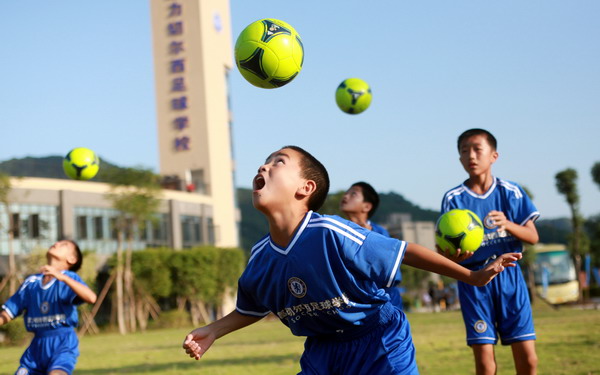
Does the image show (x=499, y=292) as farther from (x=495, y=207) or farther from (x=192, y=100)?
(x=192, y=100)

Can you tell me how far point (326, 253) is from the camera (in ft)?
12.4

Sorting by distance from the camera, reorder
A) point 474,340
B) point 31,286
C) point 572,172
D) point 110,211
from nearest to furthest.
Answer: point 474,340
point 31,286
point 572,172
point 110,211

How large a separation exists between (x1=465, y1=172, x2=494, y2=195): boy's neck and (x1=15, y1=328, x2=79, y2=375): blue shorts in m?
4.18

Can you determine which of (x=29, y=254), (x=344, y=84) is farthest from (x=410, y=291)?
(x=344, y=84)

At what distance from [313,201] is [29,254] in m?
30.5

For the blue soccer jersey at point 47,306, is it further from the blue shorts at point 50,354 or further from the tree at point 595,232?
the tree at point 595,232

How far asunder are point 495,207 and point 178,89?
→ 57044 millimetres

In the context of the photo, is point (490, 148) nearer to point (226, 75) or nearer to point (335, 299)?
point (335, 299)

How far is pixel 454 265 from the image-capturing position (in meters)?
3.66

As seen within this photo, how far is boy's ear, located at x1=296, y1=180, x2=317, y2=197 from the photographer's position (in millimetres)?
4059

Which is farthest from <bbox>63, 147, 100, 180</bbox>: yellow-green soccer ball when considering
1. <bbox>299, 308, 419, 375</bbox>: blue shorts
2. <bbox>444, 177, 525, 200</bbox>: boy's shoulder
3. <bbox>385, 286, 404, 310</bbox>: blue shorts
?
<bbox>299, 308, 419, 375</bbox>: blue shorts

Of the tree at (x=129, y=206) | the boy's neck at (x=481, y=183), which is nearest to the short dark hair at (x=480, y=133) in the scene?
the boy's neck at (x=481, y=183)

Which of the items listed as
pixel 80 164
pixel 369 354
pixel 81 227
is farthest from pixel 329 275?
pixel 81 227

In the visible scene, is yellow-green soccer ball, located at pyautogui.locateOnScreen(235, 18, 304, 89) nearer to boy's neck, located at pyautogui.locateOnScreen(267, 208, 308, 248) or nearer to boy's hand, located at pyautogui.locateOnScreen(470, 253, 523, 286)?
boy's neck, located at pyautogui.locateOnScreen(267, 208, 308, 248)
